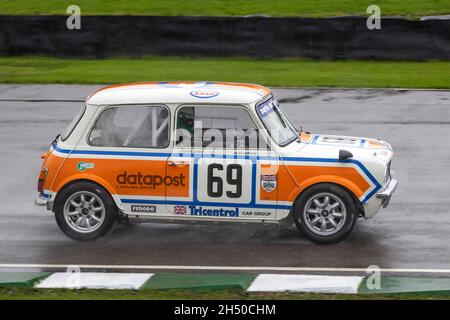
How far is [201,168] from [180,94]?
92 cm

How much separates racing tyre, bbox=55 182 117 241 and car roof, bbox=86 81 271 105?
1.07 meters

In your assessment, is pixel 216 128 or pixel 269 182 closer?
pixel 269 182

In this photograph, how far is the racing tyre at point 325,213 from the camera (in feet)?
38.2

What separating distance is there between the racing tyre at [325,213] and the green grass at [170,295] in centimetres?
194

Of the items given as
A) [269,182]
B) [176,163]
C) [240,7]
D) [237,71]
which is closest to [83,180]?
[176,163]

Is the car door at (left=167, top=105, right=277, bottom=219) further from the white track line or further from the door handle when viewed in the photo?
the white track line

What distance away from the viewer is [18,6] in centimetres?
3164

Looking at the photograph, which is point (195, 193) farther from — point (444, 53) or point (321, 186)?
point (444, 53)

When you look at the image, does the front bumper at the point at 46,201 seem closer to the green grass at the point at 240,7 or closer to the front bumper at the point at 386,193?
the front bumper at the point at 386,193

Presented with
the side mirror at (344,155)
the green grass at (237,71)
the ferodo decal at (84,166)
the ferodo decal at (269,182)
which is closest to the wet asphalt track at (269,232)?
the ferodo decal at (269,182)

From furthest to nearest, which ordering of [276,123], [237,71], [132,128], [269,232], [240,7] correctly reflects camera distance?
[240,7], [237,71], [269,232], [276,123], [132,128]

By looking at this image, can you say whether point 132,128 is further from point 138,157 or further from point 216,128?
point 216,128

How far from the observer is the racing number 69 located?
11727 millimetres

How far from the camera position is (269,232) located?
12492 mm
